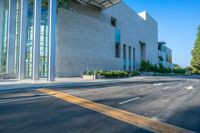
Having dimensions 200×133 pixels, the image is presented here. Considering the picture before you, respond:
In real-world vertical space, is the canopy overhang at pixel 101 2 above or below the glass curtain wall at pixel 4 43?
above

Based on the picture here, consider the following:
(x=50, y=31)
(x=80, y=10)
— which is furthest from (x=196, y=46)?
(x=50, y=31)

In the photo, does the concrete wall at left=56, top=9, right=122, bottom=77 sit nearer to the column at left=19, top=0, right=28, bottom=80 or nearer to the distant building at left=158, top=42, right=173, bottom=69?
the column at left=19, top=0, right=28, bottom=80

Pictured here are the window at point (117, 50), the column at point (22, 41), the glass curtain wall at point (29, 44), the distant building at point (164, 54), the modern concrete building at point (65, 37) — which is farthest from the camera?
the distant building at point (164, 54)

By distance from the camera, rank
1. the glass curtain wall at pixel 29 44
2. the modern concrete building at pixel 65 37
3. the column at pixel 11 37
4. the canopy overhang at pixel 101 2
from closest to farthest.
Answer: the modern concrete building at pixel 65 37, the column at pixel 11 37, the glass curtain wall at pixel 29 44, the canopy overhang at pixel 101 2

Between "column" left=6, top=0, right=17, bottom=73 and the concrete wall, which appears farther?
the concrete wall

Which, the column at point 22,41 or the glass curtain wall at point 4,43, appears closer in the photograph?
the column at point 22,41

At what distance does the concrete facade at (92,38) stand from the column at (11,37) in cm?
772

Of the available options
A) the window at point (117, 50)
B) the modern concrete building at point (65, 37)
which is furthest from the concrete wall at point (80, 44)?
the window at point (117, 50)

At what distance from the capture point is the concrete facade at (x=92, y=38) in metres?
36.6

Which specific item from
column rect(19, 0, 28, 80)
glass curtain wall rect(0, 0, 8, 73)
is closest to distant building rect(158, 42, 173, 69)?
glass curtain wall rect(0, 0, 8, 73)

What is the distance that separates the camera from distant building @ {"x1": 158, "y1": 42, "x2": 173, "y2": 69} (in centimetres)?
9387

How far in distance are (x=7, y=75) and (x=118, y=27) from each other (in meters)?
35.4

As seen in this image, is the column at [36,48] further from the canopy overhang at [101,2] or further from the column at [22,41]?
the canopy overhang at [101,2]

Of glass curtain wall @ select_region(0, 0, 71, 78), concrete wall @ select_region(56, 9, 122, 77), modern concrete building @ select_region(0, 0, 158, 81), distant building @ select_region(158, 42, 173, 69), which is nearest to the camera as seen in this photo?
modern concrete building @ select_region(0, 0, 158, 81)
